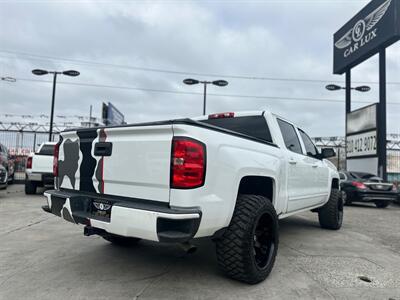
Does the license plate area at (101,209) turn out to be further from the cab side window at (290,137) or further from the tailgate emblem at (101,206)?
the cab side window at (290,137)

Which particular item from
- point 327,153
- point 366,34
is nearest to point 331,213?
point 327,153

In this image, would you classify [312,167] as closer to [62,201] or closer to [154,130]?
[154,130]

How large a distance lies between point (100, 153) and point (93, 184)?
337 mm

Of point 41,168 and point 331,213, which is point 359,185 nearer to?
point 331,213

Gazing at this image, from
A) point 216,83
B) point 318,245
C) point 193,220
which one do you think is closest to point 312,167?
point 318,245

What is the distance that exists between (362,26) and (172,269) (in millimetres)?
16965

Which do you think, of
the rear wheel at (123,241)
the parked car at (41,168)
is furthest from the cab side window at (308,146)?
the parked car at (41,168)

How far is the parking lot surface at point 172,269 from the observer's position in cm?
301

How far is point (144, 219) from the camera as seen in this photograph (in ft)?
8.45

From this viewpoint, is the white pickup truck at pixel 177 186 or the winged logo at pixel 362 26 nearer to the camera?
the white pickup truck at pixel 177 186

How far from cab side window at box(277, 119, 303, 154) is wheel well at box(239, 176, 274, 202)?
84cm

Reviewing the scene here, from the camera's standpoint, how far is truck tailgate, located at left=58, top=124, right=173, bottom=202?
2705 millimetres

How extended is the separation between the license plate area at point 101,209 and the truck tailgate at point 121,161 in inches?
4.1

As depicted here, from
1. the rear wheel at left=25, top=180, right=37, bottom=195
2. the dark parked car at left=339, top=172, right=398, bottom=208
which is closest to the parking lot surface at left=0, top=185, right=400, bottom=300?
the rear wheel at left=25, top=180, right=37, bottom=195
